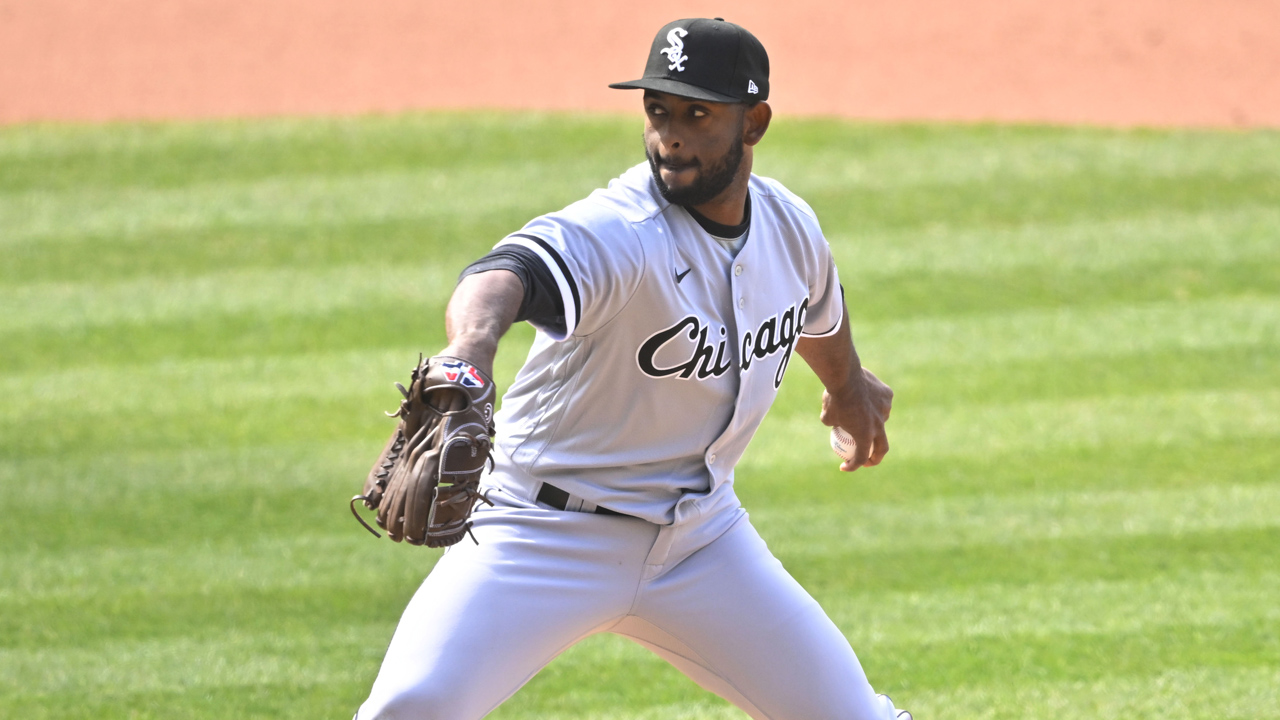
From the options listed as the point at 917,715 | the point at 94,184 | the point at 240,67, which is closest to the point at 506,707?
the point at 917,715

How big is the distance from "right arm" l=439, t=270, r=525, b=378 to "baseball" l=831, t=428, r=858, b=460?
4.96 ft

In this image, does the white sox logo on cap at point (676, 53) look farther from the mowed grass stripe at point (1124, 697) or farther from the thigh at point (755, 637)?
the mowed grass stripe at point (1124, 697)

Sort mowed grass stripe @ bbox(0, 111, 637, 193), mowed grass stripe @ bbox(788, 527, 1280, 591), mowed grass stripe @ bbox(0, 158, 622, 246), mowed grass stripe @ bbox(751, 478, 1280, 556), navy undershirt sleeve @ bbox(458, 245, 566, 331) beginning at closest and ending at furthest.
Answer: navy undershirt sleeve @ bbox(458, 245, 566, 331), mowed grass stripe @ bbox(788, 527, 1280, 591), mowed grass stripe @ bbox(751, 478, 1280, 556), mowed grass stripe @ bbox(0, 158, 622, 246), mowed grass stripe @ bbox(0, 111, 637, 193)

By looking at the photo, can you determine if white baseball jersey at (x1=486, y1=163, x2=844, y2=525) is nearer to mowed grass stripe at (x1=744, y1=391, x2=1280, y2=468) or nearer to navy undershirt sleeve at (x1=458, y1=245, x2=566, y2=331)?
navy undershirt sleeve at (x1=458, y1=245, x2=566, y2=331)

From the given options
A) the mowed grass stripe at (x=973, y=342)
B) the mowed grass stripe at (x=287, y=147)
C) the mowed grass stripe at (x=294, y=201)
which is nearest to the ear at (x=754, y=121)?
the mowed grass stripe at (x=973, y=342)

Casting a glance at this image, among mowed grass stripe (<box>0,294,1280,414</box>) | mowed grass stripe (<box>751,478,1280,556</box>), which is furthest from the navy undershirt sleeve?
mowed grass stripe (<box>0,294,1280,414</box>)

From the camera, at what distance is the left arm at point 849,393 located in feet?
12.2

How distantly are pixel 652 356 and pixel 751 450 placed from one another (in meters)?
3.88

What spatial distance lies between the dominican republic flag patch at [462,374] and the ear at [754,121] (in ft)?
3.20

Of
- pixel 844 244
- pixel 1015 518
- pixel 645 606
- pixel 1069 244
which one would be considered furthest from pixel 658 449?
pixel 1069 244

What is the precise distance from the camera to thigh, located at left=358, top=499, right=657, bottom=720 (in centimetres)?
283

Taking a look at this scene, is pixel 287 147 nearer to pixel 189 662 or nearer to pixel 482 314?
pixel 189 662

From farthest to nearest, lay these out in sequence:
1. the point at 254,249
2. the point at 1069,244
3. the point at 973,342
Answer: the point at 1069,244 < the point at 254,249 < the point at 973,342

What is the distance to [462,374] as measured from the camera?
2443mm
